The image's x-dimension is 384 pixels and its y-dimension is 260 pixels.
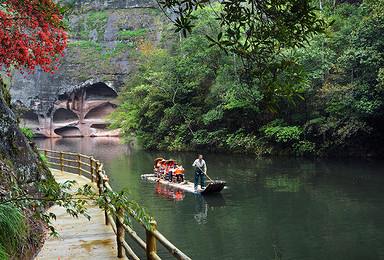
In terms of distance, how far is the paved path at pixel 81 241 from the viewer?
20.0 ft

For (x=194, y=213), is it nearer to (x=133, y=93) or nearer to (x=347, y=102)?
(x=347, y=102)

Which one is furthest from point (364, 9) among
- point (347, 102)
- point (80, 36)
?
point (80, 36)

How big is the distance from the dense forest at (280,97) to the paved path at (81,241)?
785 centimetres

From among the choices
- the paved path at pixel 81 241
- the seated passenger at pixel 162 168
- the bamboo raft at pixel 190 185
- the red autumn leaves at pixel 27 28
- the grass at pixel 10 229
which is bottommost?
the bamboo raft at pixel 190 185

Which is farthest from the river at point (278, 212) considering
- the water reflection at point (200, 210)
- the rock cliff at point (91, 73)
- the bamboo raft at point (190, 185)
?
the rock cliff at point (91, 73)

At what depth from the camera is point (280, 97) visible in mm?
23359

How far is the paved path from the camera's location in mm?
6109

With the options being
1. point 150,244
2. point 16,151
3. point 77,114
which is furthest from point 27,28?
point 77,114

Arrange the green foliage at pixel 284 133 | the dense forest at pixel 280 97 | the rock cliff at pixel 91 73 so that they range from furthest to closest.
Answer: the rock cliff at pixel 91 73
the green foliage at pixel 284 133
the dense forest at pixel 280 97

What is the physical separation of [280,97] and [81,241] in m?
18.5

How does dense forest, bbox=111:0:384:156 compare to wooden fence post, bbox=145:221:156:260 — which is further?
dense forest, bbox=111:0:384:156

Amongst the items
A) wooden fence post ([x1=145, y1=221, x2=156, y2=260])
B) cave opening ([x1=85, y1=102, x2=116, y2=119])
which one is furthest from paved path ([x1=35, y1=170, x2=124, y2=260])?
cave opening ([x1=85, y1=102, x2=116, y2=119])

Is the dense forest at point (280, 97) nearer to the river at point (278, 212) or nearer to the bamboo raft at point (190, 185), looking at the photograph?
the river at point (278, 212)

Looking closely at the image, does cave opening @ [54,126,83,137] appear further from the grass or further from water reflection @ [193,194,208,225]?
the grass
